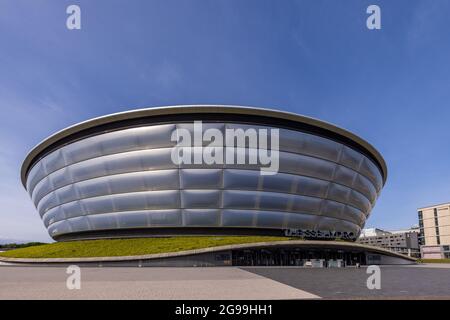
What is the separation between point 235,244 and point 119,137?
17738 millimetres

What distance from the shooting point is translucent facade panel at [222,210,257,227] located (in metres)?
36.1

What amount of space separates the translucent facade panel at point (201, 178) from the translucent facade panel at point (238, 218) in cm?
326

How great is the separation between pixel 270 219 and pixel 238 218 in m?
3.81

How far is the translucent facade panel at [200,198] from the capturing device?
35719mm

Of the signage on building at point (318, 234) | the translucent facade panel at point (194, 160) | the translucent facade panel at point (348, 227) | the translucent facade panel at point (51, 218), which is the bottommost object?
the signage on building at point (318, 234)

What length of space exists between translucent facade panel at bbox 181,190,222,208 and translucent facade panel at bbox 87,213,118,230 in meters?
8.95

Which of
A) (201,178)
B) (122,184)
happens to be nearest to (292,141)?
(201,178)

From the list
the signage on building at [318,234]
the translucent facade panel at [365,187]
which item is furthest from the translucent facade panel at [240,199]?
the translucent facade panel at [365,187]

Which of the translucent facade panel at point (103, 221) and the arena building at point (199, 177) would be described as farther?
the translucent facade panel at point (103, 221)

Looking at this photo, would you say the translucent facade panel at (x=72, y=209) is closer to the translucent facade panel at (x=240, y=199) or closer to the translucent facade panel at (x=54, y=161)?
the translucent facade panel at (x=54, y=161)

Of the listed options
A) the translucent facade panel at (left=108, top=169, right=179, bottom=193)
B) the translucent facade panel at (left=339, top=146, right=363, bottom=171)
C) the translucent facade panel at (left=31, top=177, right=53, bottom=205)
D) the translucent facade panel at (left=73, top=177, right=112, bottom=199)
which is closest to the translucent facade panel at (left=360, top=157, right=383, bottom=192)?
the translucent facade panel at (left=339, top=146, right=363, bottom=171)

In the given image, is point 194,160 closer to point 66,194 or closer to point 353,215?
point 66,194

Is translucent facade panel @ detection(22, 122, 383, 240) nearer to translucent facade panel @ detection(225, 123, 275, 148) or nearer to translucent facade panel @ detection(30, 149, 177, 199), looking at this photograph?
translucent facade panel @ detection(30, 149, 177, 199)
